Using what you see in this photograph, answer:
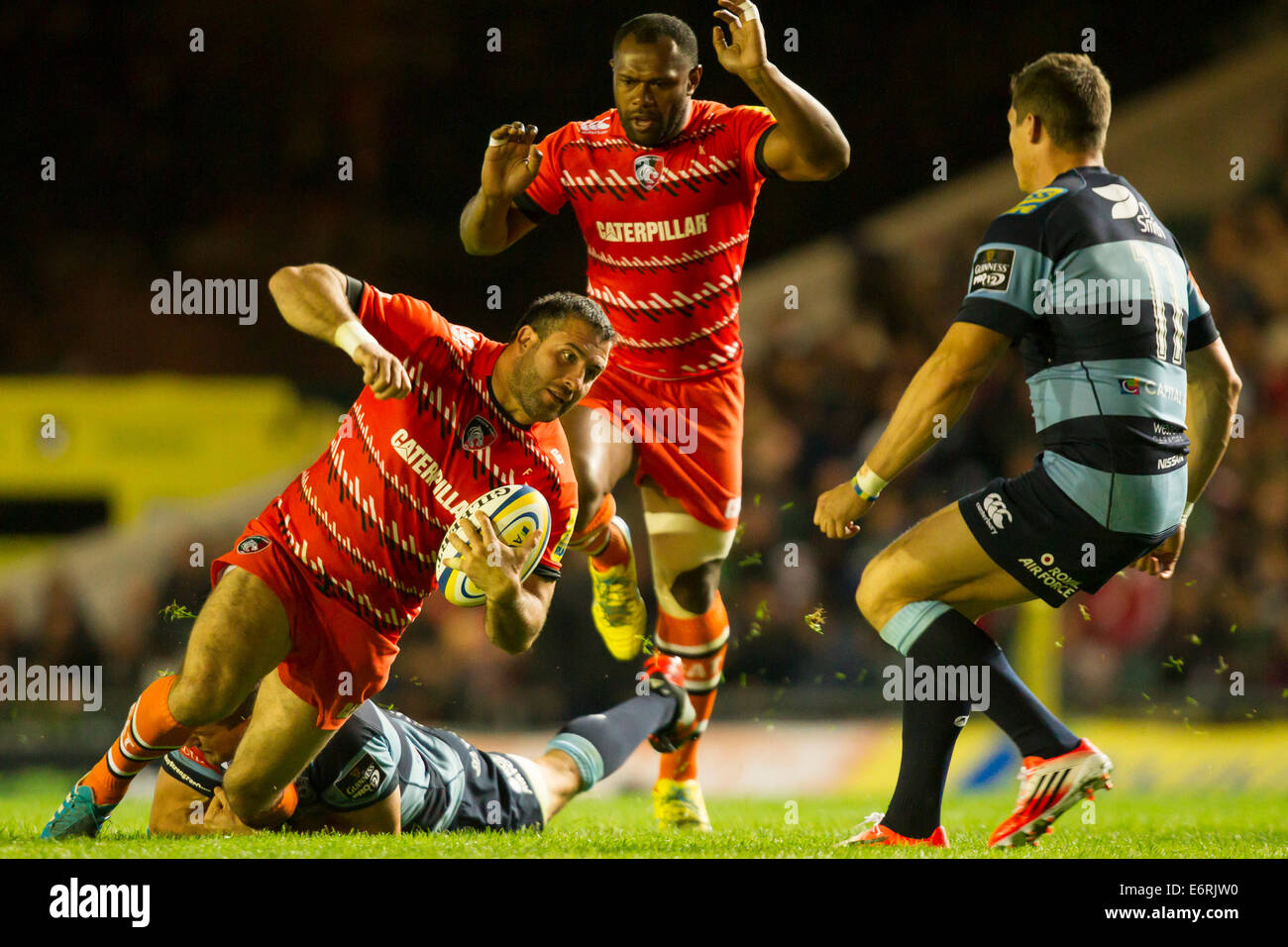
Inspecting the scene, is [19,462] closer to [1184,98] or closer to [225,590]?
[225,590]

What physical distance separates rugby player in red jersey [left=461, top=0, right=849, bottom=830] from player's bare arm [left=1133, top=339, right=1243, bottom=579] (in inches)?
57.8

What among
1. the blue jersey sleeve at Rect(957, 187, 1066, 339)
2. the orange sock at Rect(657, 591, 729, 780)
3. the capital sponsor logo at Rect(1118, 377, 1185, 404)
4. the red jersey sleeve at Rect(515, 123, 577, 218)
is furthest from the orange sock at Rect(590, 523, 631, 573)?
the capital sponsor logo at Rect(1118, 377, 1185, 404)

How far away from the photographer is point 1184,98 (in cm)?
1155

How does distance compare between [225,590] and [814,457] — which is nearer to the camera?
[225,590]

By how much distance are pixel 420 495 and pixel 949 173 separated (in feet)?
27.3

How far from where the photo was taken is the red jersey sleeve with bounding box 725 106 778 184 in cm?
529

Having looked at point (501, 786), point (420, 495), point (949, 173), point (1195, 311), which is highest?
point (949, 173)

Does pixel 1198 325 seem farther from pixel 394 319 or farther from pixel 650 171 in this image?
pixel 394 319

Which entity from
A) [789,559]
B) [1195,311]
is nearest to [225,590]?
[1195,311]

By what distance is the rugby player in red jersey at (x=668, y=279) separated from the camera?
17.2 feet

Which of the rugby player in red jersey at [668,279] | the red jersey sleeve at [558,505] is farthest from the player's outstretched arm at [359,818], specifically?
the rugby player in red jersey at [668,279]

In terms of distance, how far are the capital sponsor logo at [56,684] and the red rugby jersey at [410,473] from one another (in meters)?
4.34

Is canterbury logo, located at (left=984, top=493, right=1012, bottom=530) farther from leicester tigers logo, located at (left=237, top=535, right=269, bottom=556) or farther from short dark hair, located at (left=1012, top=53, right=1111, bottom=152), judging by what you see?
leicester tigers logo, located at (left=237, top=535, right=269, bottom=556)

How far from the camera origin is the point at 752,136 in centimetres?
532
